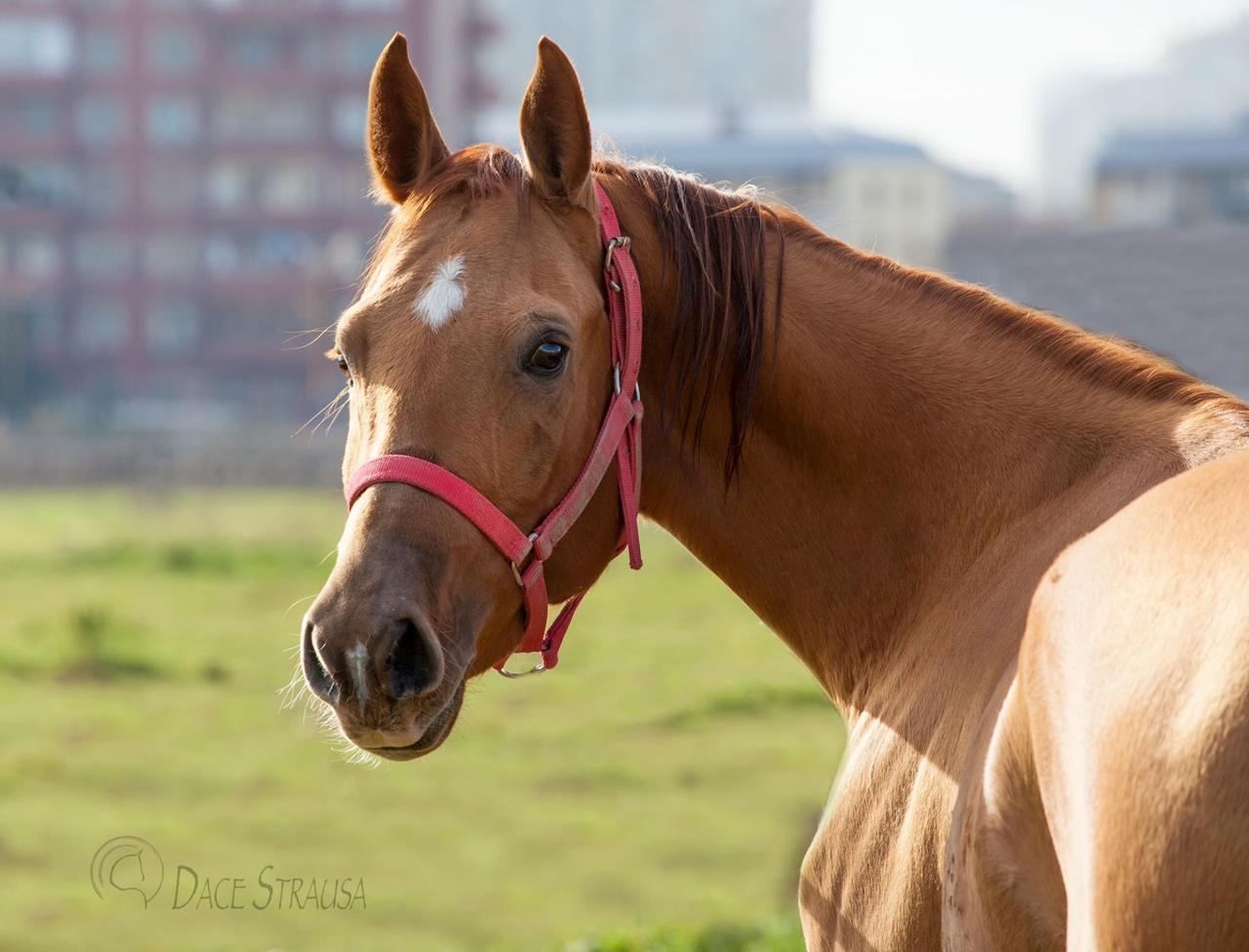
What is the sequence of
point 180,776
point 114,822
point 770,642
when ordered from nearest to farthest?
point 114,822 < point 180,776 < point 770,642

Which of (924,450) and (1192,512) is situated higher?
(1192,512)

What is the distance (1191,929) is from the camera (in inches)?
55.1

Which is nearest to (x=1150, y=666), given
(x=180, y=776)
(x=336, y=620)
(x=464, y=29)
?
(x=336, y=620)

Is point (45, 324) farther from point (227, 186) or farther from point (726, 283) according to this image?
point (726, 283)

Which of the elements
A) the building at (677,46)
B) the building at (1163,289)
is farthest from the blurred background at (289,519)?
the building at (677,46)

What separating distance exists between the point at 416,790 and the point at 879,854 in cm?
970

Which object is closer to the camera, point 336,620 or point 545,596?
point 336,620

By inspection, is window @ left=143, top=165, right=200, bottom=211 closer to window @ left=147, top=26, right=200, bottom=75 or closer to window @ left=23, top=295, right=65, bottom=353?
window @ left=147, top=26, right=200, bottom=75

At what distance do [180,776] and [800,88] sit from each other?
16045cm

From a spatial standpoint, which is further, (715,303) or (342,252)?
(342,252)

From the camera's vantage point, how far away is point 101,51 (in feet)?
185

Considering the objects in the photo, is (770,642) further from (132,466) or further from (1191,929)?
(132,466)

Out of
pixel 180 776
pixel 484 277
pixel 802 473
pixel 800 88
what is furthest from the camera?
pixel 800 88

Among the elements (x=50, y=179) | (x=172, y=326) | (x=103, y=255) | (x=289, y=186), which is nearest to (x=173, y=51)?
(x=50, y=179)
